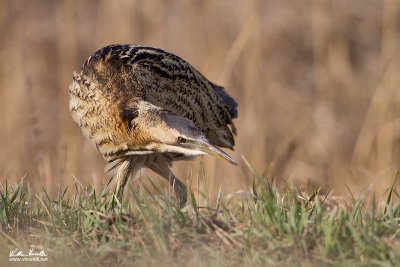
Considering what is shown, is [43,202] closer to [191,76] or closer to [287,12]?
[191,76]

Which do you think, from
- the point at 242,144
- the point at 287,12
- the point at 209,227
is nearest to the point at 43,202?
the point at 209,227

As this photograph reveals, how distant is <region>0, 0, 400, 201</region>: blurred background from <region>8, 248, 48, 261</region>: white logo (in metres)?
0.97

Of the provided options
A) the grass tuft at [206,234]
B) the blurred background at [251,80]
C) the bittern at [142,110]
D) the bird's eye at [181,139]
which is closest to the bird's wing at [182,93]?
the bittern at [142,110]

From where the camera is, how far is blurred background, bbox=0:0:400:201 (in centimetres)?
547

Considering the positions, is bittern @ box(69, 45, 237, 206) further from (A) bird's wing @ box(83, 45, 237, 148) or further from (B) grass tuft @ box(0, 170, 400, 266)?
(B) grass tuft @ box(0, 170, 400, 266)

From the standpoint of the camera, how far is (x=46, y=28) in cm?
923

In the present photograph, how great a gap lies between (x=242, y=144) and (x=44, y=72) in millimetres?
3079

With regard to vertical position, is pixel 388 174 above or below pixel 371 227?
below

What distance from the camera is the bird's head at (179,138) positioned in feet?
10.5

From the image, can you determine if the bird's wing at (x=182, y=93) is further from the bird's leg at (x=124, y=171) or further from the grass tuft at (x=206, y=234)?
the grass tuft at (x=206, y=234)

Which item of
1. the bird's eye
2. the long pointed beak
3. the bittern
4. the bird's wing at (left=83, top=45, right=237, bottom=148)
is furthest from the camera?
the bird's wing at (left=83, top=45, right=237, bottom=148)

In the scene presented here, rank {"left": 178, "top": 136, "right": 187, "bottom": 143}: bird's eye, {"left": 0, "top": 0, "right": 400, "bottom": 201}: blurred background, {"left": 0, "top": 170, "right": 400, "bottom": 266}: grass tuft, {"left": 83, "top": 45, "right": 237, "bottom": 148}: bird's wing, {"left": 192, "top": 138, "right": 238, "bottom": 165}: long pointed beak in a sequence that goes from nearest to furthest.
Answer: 1. {"left": 0, "top": 170, "right": 400, "bottom": 266}: grass tuft
2. {"left": 192, "top": 138, "right": 238, "bottom": 165}: long pointed beak
3. {"left": 178, "top": 136, "right": 187, "bottom": 143}: bird's eye
4. {"left": 83, "top": 45, "right": 237, "bottom": 148}: bird's wing
5. {"left": 0, "top": 0, "right": 400, "bottom": 201}: blurred background

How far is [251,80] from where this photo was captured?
5.84m

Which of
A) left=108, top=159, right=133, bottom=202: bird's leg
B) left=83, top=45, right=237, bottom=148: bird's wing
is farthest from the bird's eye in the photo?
left=108, top=159, right=133, bottom=202: bird's leg
